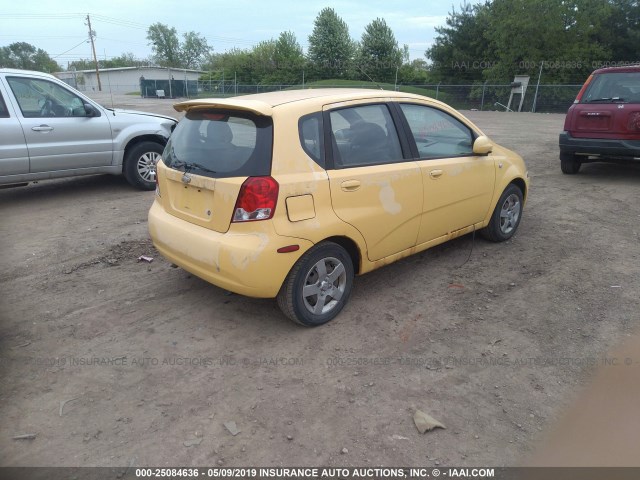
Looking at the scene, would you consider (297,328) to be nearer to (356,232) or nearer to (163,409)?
(356,232)

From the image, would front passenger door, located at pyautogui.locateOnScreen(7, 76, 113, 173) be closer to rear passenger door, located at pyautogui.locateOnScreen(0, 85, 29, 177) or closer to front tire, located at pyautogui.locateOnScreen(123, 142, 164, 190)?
rear passenger door, located at pyautogui.locateOnScreen(0, 85, 29, 177)

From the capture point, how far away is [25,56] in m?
75.2

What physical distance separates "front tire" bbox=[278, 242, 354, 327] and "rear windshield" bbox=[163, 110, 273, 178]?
724 millimetres

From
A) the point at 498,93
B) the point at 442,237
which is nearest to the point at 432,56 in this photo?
the point at 498,93

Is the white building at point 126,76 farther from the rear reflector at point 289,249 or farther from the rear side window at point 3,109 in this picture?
the rear reflector at point 289,249

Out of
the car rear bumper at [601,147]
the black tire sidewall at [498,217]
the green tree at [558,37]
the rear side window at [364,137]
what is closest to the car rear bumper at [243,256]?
the rear side window at [364,137]

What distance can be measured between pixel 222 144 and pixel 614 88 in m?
7.19

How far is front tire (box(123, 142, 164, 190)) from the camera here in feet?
24.5

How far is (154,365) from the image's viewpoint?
3.18 m

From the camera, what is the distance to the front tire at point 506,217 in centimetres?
514

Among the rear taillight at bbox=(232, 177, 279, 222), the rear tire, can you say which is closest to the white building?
the rear tire

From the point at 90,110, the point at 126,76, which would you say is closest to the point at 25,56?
the point at 126,76

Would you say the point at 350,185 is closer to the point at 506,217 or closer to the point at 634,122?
the point at 506,217


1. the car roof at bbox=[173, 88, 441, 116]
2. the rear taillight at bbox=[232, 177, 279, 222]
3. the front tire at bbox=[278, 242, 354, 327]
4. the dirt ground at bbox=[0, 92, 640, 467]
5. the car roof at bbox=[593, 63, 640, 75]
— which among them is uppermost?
the car roof at bbox=[593, 63, 640, 75]
